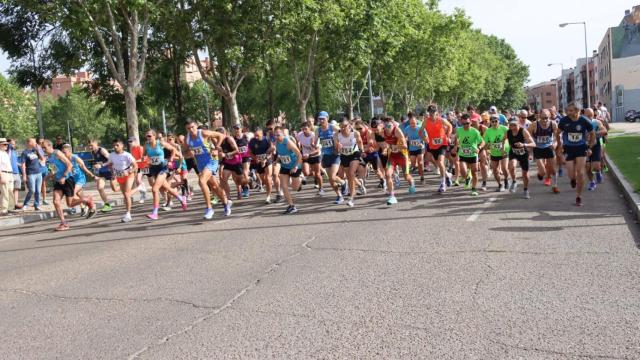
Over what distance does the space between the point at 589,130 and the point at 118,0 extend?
43.4ft

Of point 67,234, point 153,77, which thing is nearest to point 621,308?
point 67,234

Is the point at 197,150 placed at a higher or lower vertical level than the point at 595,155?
higher

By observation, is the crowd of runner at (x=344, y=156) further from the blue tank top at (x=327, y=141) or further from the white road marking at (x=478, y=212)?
the white road marking at (x=478, y=212)

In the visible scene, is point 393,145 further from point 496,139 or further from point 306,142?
point 496,139

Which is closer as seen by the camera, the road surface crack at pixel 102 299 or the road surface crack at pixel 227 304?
the road surface crack at pixel 227 304

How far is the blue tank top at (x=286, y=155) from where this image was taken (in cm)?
1205

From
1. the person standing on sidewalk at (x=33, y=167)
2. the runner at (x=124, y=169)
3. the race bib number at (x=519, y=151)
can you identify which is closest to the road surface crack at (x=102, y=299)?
the runner at (x=124, y=169)

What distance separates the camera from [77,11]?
17.8 meters

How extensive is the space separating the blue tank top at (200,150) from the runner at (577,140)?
6646 millimetres

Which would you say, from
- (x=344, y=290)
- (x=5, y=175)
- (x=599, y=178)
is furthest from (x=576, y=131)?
(x=5, y=175)

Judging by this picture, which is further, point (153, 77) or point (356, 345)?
point (153, 77)

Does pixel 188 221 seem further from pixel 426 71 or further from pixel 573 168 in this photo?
pixel 426 71

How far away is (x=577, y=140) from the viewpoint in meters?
10.8

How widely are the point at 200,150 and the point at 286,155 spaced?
1679mm
